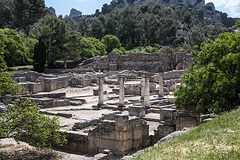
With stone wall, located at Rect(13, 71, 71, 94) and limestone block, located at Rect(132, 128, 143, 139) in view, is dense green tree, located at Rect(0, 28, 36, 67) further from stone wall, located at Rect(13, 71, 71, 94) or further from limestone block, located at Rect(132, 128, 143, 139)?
limestone block, located at Rect(132, 128, 143, 139)

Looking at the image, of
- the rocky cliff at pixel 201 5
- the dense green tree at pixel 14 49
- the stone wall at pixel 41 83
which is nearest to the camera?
the stone wall at pixel 41 83

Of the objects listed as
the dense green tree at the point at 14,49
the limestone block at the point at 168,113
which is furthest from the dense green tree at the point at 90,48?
the limestone block at the point at 168,113

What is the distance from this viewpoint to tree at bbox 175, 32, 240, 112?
12438mm

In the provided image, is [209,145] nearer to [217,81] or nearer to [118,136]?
[118,136]

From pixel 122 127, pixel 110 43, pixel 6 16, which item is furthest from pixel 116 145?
pixel 6 16

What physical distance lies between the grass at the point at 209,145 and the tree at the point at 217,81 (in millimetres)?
3221

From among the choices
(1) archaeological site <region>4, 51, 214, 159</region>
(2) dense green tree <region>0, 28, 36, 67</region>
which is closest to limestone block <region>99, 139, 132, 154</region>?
(1) archaeological site <region>4, 51, 214, 159</region>

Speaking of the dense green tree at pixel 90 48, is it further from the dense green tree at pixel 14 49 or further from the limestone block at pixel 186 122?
the limestone block at pixel 186 122

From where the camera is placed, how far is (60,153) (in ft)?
40.6

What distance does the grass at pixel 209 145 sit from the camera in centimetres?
651

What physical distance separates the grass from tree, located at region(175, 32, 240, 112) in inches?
127

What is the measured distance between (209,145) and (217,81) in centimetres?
589

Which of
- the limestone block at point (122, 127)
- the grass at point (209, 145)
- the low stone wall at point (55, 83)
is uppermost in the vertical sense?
the low stone wall at point (55, 83)

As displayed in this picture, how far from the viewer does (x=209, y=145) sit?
7312mm
